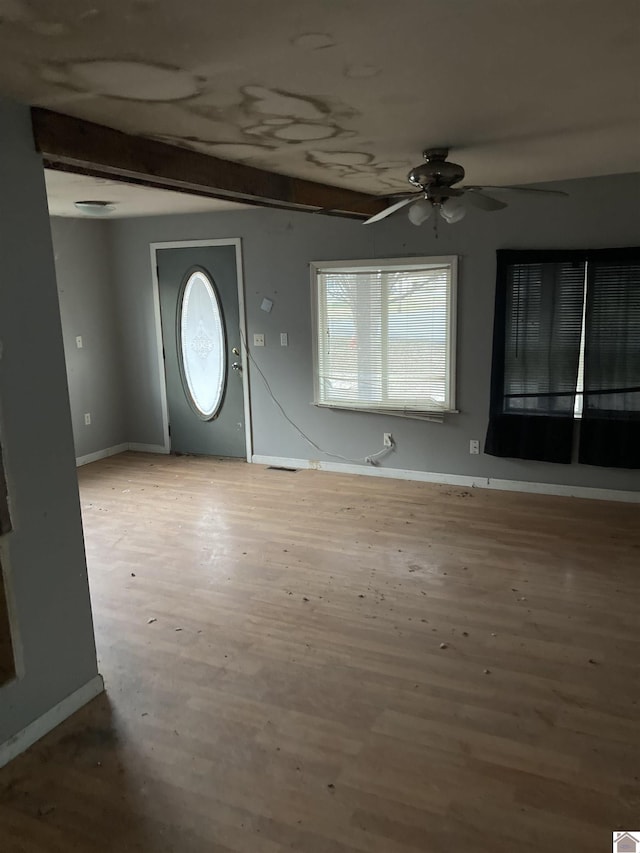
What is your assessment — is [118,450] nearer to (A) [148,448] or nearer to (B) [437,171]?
(A) [148,448]

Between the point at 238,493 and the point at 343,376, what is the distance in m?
1.30

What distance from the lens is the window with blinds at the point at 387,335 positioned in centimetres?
487

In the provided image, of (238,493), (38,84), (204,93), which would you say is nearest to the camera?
(38,84)

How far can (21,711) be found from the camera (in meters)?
2.31

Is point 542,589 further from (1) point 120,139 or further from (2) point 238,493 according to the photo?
(1) point 120,139

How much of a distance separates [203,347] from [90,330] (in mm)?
1115

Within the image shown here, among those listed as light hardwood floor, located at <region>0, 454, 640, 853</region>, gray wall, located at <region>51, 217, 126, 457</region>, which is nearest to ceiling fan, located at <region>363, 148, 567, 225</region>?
light hardwood floor, located at <region>0, 454, 640, 853</region>

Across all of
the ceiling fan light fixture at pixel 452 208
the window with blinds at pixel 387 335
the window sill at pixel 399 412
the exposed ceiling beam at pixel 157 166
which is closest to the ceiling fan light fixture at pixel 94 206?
the exposed ceiling beam at pixel 157 166

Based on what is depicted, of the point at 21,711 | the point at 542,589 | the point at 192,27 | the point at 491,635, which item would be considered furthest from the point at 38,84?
the point at 542,589

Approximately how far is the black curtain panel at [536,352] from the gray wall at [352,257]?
0.38ft

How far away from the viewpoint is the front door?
→ 5.70m

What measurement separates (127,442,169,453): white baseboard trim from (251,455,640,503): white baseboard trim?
3.37 ft

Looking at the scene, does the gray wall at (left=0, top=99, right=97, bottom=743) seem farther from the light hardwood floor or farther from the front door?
the front door

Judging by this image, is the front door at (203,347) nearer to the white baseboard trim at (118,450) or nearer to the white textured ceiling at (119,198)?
the white baseboard trim at (118,450)
